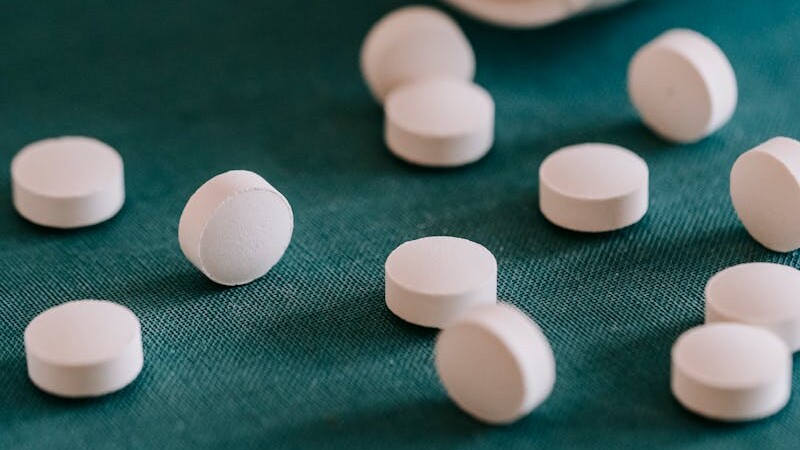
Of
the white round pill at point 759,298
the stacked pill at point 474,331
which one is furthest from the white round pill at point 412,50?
the white round pill at point 759,298

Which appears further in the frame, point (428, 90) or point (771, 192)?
point (428, 90)

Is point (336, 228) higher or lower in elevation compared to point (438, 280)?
lower

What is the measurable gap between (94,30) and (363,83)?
1.73 feet

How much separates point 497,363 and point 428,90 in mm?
769

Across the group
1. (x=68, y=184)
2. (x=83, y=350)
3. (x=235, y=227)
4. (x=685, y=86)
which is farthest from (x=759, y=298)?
(x=68, y=184)

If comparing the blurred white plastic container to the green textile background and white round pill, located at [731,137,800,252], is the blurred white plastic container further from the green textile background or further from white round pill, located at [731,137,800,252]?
white round pill, located at [731,137,800,252]

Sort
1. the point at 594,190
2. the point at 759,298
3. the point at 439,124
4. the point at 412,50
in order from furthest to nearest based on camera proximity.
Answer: the point at 412,50 → the point at 439,124 → the point at 594,190 → the point at 759,298

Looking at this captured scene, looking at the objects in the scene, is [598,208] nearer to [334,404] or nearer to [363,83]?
[334,404]

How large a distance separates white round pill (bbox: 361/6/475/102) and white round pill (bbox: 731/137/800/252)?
597 millimetres

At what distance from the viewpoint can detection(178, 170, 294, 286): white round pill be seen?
1.77m

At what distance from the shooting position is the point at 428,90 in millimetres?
2191

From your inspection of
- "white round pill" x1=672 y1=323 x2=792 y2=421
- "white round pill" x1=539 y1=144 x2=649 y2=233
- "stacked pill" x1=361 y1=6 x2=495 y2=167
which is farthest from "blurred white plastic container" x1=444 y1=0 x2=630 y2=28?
"white round pill" x1=672 y1=323 x2=792 y2=421

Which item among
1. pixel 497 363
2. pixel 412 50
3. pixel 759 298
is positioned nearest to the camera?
pixel 497 363

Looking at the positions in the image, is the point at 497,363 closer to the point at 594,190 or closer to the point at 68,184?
the point at 594,190
